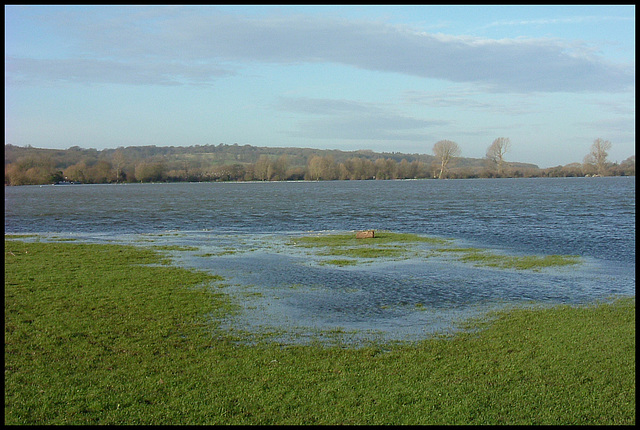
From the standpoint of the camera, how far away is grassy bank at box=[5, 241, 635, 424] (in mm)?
9547

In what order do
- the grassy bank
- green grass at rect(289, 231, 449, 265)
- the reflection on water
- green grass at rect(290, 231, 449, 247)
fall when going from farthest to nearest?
1. green grass at rect(290, 231, 449, 247)
2. green grass at rect(289, 231, 449, 265)
3. the reflection on water
4. the grassy bank

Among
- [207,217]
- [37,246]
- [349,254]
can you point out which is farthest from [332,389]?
[207,217]

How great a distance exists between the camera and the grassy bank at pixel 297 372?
376 inches

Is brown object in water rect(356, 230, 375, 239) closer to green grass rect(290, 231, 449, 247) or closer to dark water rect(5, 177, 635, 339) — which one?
green grass rect(290, 231, 449, 247)

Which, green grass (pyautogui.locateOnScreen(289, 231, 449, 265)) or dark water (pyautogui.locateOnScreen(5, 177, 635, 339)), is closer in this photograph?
dark water (pyautogui.locateOnScreen(5, 177, 635, 339))

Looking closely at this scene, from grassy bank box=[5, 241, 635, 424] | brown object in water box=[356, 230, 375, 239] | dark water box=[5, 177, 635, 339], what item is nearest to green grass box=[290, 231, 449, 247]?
brown object in water box=[356, 230, 375, 239]

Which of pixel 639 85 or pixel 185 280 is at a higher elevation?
pixel 639 85

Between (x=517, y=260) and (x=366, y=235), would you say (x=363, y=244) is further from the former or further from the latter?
(x=517, y=260)

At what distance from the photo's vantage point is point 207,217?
63125 millimetres

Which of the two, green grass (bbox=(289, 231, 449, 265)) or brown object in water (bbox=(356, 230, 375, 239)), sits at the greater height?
brown object in water (bbox=(356, 230, 375, 239))

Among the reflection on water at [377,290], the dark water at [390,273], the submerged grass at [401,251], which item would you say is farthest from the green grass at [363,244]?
the dark water at [390,273]

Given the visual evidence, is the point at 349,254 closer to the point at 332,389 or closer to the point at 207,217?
the point at 332,389

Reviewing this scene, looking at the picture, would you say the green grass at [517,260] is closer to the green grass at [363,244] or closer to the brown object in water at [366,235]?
the green grass at [363,244]

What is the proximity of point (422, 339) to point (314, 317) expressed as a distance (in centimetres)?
362
